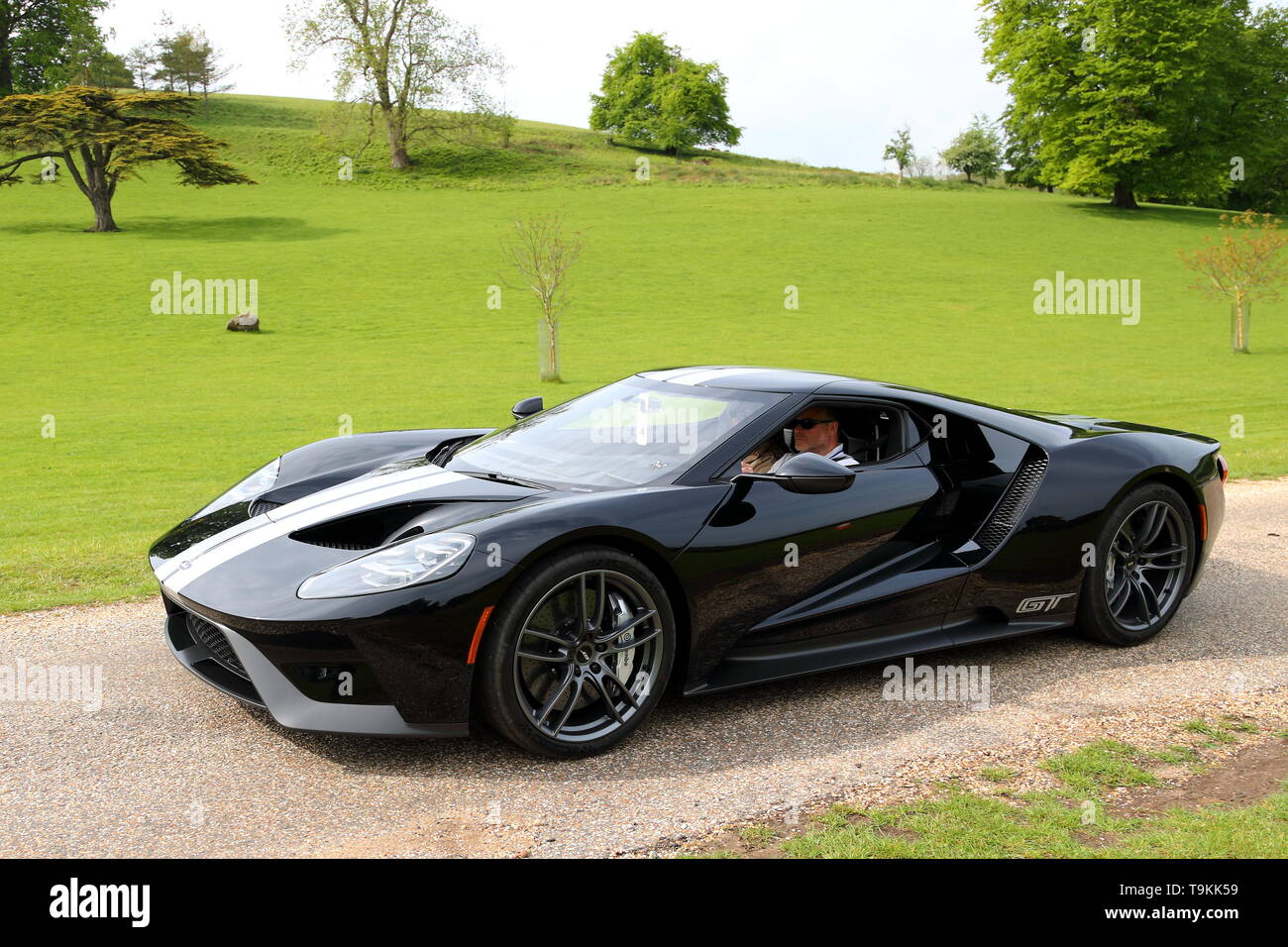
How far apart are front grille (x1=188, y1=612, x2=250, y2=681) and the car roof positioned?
2.33 meters

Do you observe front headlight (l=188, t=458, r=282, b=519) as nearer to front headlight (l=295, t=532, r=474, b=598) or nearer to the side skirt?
front headlight (l=295, t=532, r=474, b=598)

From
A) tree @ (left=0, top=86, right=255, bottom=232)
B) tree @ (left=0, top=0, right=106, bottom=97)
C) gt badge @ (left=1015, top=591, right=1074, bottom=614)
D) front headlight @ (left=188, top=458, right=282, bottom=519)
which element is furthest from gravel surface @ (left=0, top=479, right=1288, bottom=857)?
tree @ (left=0, top=0, right=106, bottom=97)

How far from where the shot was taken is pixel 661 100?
90.6m

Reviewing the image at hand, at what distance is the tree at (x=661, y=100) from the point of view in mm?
88375

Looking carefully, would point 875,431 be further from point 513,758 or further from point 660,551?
point 513,758

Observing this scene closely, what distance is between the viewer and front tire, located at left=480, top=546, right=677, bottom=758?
370 centimetres

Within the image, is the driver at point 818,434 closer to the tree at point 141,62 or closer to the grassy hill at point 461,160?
the grassy hill at point 461,160

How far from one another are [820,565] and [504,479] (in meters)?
1.36

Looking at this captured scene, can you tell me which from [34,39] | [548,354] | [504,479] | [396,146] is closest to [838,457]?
[504,479]

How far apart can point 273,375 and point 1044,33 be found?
152 feet

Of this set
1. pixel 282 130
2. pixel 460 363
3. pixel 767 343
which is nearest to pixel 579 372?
pixel 460 363

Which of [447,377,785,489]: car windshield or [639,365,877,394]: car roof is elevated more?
[639,365,877,394]: car roof
